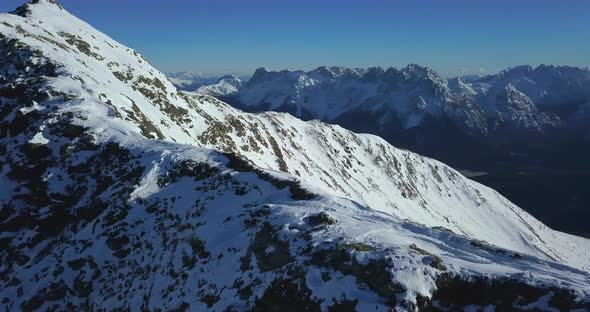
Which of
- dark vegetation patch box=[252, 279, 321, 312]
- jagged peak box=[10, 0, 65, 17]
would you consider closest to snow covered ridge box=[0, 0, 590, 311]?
dark vegetation patch box=[252, 279, 321, 312]

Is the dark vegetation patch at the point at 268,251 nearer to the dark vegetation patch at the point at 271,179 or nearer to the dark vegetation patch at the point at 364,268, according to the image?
the dark vegetation patch at the point at 364,268

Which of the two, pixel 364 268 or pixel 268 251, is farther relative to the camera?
pixel 268 251

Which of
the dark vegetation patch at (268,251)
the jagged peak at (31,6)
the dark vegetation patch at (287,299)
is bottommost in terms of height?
the dark vegetation patch at (287,299)

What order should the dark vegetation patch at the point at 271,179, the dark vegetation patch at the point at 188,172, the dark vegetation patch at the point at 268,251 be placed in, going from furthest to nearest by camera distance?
the dark vegetation patch at the point at 188,172 < the dark vegetation patch at the point at 271,179 < the dark vegetation patch at the point at 268,251

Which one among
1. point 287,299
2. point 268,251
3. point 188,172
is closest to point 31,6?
point 188,172

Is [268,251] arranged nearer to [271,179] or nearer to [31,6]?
[271,179]

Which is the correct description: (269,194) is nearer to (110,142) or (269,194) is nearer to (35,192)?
(110,142)

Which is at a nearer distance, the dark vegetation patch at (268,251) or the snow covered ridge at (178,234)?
the snow covered ridge at (178,234)

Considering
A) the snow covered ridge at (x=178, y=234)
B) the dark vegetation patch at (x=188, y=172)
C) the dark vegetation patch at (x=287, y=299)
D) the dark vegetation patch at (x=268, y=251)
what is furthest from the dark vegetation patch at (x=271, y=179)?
the dark vegetation patch at (x=287, y=299)

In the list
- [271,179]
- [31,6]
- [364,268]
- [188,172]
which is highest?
[31,6]

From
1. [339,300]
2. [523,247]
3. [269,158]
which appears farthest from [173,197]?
[523,247]
